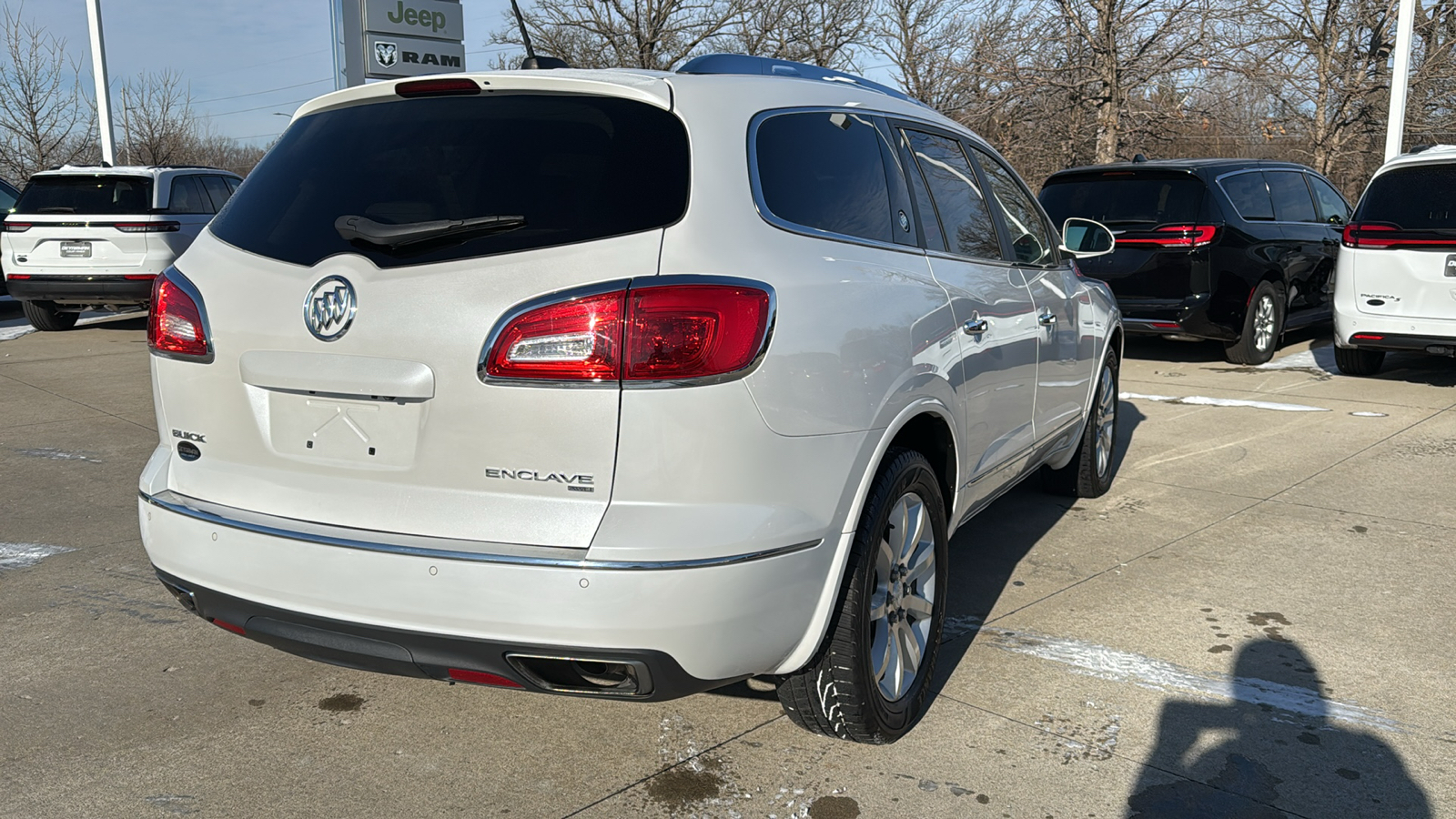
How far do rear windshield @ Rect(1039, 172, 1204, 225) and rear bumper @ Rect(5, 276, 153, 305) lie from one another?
8831mm

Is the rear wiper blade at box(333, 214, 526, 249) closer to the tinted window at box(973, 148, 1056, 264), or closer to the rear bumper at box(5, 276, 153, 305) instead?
the tinted window at box(973, 148, 1056, 264)

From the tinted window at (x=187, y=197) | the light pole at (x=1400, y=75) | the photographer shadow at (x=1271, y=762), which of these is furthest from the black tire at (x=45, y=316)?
the light pole at (x=1400, y=75)

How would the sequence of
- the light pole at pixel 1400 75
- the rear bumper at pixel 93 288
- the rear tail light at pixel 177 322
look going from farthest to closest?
the light pole at pixel 1400 75, the rear bumper at pixel 93 288, the rear tail light at pixel 177 322

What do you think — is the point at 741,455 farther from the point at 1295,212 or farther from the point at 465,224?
the point at 1295,212

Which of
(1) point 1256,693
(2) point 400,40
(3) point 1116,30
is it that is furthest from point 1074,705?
(3) point 1116,30

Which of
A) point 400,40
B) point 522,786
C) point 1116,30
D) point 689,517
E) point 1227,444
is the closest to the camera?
point 689,517

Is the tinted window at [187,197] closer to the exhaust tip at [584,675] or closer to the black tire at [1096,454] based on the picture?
the black tire at [1096,454]

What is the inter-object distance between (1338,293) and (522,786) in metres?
8.22

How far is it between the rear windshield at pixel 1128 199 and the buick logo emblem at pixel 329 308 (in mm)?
7675

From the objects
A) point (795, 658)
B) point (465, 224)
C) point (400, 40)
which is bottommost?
point (795, 658)

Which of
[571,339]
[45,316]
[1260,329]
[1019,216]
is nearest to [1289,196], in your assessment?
[1260,329]

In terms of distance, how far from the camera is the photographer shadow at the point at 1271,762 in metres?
2.85

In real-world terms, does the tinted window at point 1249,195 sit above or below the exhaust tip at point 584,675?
above

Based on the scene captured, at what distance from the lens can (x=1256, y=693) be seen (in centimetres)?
349
